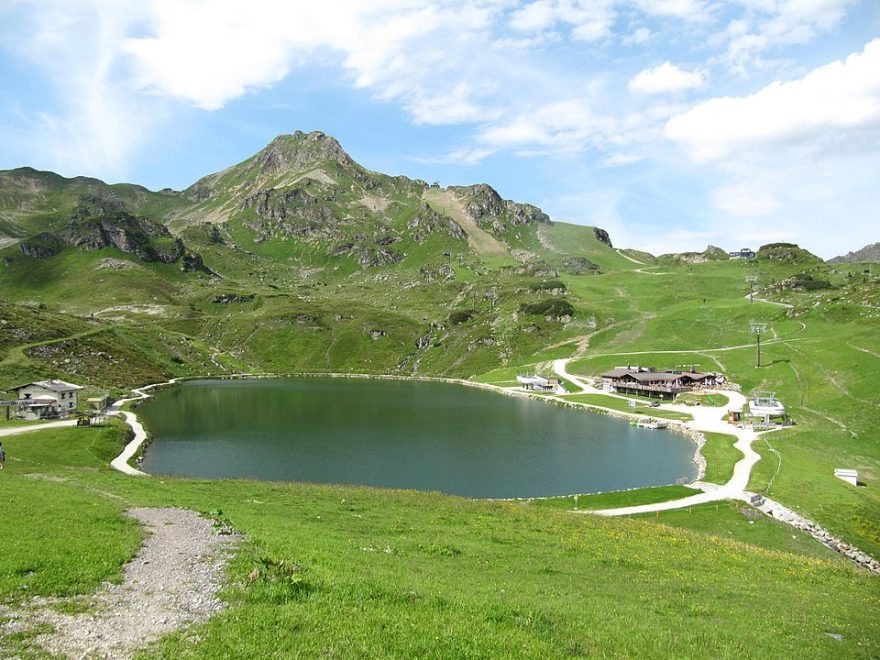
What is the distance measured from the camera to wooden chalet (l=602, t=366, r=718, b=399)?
134875 millimetres

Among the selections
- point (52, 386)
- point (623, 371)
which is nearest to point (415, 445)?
point (52, 386)

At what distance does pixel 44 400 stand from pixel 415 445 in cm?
6911

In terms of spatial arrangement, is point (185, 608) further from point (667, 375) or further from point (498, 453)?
point (667, 375)

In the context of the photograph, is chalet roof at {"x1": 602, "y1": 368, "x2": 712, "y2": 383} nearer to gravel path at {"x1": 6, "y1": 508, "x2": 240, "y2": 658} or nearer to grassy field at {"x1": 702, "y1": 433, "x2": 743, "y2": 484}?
grassy field at {"x1": 702, "y1": 433, "x2": 743, "y2": 484}

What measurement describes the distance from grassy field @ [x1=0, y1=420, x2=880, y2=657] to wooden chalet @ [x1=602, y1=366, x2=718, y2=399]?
339 ft

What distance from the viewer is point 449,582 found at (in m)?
19.5

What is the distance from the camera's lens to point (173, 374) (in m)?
185

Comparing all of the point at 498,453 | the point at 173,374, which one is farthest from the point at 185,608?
the point at 173,374

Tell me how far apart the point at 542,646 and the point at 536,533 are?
2248 centimetres

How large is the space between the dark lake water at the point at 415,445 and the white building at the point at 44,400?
13.9 m

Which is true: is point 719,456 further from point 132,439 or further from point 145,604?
point 132,439

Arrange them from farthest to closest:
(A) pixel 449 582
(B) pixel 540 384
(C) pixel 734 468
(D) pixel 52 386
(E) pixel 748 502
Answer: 1. (B) pixel 540 384
2. (D) pixel 52 386
3. (C) pixel 734 468
4. (E) pixel 748 502
5. (A) pixel 449 582

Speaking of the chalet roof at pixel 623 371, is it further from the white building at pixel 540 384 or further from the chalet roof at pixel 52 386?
the chalet roof at pixel 52 386

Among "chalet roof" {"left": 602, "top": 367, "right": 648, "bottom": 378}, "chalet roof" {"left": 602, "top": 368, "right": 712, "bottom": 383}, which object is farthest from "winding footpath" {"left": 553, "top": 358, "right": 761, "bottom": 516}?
"chalet roof" {"left": 602, "top": 367, "right": 648, "bottom": 378}
